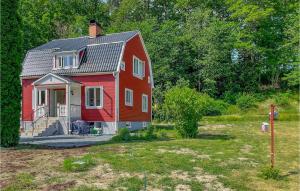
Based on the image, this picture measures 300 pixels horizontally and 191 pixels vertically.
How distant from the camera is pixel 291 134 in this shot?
19.9m

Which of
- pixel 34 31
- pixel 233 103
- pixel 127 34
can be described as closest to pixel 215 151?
pixel 127 34

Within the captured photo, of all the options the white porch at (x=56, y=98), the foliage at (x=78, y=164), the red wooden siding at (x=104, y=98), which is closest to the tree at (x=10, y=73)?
the foliage at (x=78, y=164)

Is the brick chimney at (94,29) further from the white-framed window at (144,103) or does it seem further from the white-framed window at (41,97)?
the white-framed window at (144,103)

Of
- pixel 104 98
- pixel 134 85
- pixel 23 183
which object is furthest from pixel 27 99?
pixel 23 183

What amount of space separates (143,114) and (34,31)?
19.2 m

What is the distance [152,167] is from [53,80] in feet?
51.0

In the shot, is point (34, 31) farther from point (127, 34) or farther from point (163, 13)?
point (163, 13)

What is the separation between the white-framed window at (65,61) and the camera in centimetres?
2556

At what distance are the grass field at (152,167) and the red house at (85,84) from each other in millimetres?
9676

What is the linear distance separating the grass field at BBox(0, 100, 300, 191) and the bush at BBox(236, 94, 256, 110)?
68.5ft

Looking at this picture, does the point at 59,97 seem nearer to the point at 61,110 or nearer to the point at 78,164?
the point at 61,110

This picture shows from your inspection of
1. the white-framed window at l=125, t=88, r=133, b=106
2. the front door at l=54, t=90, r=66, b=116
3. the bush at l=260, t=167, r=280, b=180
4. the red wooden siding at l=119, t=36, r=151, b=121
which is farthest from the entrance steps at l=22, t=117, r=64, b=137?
the bush at l=260, t=167, r=280, b=180

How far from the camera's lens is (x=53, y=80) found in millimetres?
24266

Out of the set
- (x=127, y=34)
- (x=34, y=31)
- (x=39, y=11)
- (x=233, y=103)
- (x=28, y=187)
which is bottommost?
(x=28, y=187)
